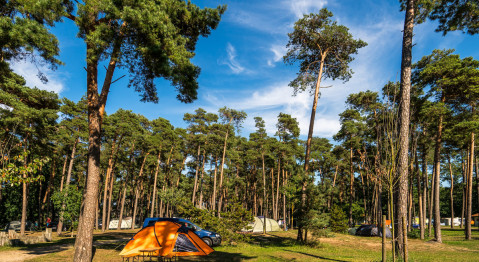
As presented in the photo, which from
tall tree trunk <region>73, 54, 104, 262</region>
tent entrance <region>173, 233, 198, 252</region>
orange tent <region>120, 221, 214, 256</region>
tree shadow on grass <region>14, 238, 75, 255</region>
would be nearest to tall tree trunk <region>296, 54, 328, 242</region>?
orange tent <region>120, 221, 214, 256</region>

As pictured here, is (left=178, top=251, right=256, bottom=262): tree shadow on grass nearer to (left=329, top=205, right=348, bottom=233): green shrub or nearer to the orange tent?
the orange tent

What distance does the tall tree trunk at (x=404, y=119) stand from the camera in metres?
7.58

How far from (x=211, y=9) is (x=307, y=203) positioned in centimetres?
1101

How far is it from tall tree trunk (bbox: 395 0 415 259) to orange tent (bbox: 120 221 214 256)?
22.0ft

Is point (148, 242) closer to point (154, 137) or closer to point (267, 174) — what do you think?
point (154, 137)

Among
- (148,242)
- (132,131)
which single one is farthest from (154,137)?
(148,242)

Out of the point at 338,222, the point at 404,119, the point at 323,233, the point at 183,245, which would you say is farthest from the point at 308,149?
the point at 338,222

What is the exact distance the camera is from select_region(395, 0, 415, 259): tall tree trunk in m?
7.58

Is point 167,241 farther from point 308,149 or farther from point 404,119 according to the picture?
point 308,149

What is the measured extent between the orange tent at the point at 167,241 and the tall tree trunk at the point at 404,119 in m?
6.71

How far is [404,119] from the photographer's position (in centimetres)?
805

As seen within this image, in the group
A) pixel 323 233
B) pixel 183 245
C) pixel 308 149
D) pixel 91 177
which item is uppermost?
pixel 308 149

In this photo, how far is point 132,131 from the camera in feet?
87.0

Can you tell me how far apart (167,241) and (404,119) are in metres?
9.24
